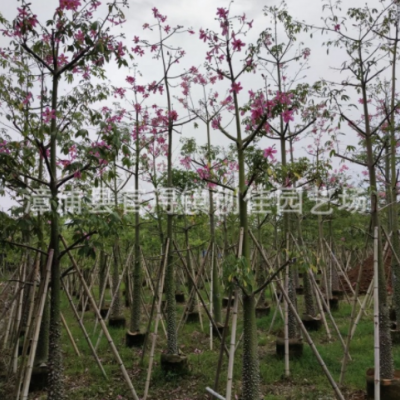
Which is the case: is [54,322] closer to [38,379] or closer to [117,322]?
[38,379]

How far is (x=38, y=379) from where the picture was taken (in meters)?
4.98

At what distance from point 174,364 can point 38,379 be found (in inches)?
69.1

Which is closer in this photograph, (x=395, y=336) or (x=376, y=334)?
(x=376, y=334)

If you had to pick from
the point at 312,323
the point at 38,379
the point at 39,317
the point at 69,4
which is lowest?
the point at 38,379

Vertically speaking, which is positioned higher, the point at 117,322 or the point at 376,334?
the point at 376,334

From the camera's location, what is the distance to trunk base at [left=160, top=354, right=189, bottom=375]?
5.37m

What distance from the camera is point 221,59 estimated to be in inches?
176

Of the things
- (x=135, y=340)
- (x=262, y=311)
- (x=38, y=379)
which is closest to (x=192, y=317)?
(x=262, y=311)

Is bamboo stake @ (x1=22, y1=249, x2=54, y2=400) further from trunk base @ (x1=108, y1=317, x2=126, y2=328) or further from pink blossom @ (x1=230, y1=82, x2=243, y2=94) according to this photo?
trunk base @ (x1=108, y1=317, x2=126, y2=328)

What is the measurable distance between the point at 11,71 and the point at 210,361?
5259 millimetres

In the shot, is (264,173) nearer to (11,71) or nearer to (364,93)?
(364,93)

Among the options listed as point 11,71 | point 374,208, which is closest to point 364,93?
point 374,208

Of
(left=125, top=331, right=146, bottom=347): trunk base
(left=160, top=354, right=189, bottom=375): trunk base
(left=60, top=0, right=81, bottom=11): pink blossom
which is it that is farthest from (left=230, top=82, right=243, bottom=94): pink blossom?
(left=125, top=331, right=146, bottom=347): trunk base

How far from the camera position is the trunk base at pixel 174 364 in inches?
211
